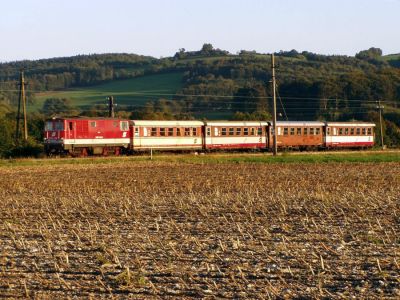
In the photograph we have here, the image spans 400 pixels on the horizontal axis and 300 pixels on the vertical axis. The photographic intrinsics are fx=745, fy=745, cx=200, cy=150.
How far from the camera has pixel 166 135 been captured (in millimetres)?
51906

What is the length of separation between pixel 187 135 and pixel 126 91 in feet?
305

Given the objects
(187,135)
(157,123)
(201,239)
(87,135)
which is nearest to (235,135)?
(187,135)

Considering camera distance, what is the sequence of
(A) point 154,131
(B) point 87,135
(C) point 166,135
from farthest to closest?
(C) point 166,135, (A) point 154,131, (B) point 87,135

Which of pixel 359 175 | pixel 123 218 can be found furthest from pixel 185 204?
pixel 359 175

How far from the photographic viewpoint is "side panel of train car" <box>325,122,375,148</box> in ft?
200

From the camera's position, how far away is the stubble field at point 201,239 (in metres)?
11.3

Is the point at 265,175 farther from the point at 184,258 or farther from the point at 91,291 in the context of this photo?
the point at 91,291

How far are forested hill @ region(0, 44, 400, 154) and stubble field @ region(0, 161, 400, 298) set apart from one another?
51999 millimetres

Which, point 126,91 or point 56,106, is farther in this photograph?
point 126,91

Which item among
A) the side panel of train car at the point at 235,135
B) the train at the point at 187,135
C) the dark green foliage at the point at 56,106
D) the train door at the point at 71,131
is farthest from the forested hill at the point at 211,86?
the train door at the point at 71,131

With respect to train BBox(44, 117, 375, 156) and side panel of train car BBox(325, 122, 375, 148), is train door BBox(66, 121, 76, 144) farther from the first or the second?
side panel of train car BBox(325, 122, 375, 148)

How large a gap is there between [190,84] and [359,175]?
369 ft

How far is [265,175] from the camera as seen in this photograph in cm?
3484

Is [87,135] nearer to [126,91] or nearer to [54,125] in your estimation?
[54,125]
